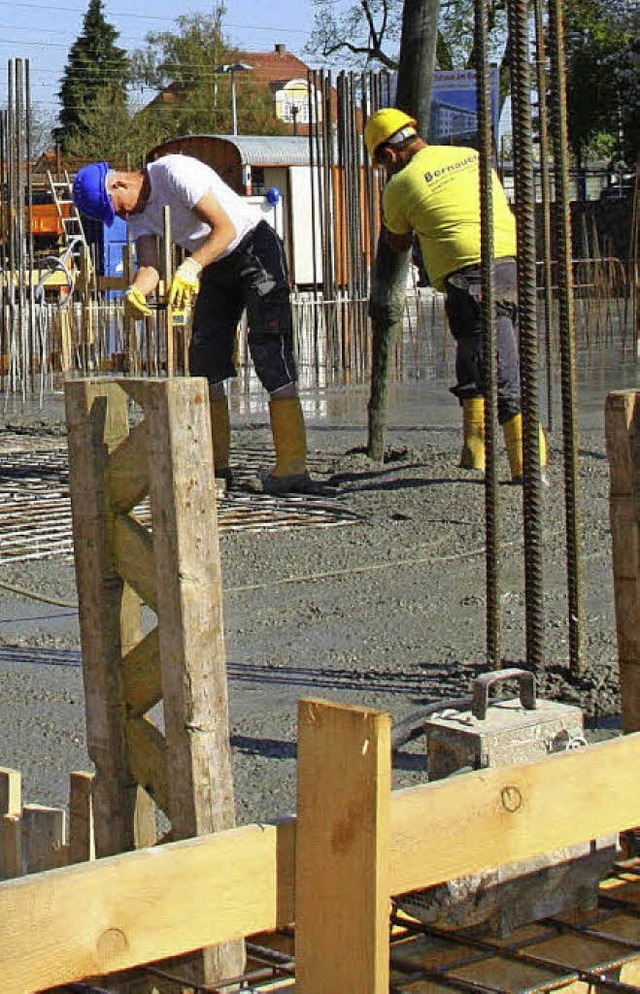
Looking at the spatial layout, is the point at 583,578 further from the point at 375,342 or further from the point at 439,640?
the point at 375,342

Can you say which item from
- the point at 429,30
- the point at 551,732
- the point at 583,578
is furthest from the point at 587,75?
the point at 551,732

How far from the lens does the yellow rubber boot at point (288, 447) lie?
9250mm

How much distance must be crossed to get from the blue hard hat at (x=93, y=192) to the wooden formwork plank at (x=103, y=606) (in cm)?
545

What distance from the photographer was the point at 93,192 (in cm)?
868

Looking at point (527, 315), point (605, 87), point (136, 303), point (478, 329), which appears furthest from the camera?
point (605, 87)

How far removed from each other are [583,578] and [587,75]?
40564 millimetres

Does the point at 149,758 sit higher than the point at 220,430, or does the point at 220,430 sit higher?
the point at 220,430

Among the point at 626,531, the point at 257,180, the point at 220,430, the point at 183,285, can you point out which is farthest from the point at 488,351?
→ the point at 257,180

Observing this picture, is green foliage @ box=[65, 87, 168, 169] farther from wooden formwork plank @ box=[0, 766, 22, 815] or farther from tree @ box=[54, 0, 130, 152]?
wooden formwork plank @ box=[0, 766, 22, 815]

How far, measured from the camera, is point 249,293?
928cm

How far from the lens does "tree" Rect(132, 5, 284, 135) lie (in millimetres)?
69000

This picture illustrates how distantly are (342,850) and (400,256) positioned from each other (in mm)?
7410

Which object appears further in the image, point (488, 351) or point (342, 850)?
point (488, 351)

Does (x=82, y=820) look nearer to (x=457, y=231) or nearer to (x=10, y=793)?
(x=10, y=793)
